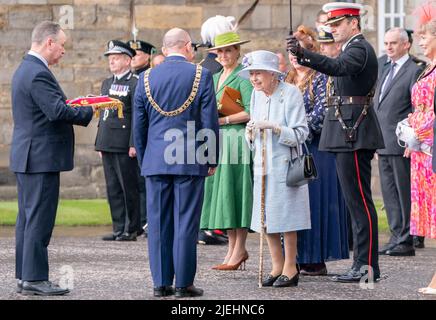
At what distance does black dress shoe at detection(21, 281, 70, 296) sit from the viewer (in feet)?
32.9

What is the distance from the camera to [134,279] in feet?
36.3

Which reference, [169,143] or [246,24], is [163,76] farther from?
[246,24]

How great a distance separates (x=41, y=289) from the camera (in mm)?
10047

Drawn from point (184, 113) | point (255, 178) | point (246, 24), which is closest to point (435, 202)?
point (255, 178)

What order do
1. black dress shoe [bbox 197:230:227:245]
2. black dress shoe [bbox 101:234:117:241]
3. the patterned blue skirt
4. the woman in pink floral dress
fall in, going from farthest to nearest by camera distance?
black dress shoe [bbox 101:234:117:241] < black dress shoe [bbox 197:230:227:245] < the patterned blue skirt < the woman in pink floral dress

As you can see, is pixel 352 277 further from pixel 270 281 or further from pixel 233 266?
pixel 233 266

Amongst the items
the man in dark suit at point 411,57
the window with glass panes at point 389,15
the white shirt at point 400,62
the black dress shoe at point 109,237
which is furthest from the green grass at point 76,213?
the window with glass panes at point 389,15

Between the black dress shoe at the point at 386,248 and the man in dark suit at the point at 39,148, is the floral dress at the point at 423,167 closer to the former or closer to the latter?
the black dress shoe at the point at 386,248

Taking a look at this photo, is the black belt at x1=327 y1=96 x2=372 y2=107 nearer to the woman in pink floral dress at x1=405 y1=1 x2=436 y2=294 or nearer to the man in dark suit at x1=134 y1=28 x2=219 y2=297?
the woman in pink floral dress at x1=405 y1=1 x2=436 y2=294

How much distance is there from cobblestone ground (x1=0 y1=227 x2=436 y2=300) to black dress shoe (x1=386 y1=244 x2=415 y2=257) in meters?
0.11

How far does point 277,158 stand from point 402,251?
122 inches

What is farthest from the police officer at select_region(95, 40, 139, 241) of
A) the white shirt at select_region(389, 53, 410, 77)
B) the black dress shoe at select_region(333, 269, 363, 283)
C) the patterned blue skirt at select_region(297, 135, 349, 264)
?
the black dress shoe at select_region(333, 269, 363, 283)

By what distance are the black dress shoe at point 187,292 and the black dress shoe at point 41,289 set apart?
0.85 m

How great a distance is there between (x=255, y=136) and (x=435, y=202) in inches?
59.0
